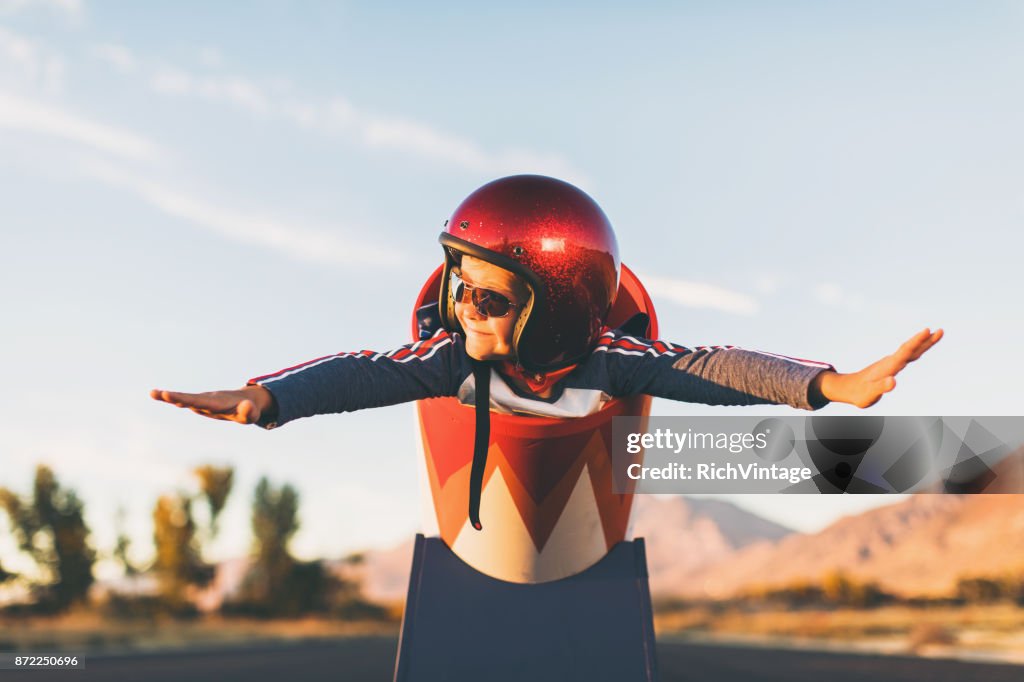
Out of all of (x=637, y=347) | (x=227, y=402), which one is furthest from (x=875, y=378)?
(x=227, y=402)

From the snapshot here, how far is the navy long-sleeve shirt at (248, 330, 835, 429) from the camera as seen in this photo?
12.1ft

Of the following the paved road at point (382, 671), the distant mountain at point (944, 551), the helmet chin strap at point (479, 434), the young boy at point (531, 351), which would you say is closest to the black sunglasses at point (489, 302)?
the young boy at point (531, 351)

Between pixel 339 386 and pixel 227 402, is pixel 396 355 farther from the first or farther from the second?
pixel 227 402

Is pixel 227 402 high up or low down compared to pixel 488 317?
down

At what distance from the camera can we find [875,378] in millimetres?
3330

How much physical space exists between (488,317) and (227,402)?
1.28m

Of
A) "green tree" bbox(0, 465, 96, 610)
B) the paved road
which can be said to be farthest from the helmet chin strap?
"green tree" bbox(0, 465, 96, 610)

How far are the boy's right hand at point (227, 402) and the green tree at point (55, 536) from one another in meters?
59.5

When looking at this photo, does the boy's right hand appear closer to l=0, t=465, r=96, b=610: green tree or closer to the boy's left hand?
the boy's left hand

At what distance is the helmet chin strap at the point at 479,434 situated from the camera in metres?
4.30

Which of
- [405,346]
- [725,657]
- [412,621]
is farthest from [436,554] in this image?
[725,657]

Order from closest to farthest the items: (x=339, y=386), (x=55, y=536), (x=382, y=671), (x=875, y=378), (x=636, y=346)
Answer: (x=875, y=378) < (x=339, y=386) < (x=636, y=346) < (x=382, y=671) < (x=55, y=536)

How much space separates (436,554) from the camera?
4.79 metres

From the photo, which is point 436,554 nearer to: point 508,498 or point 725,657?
point 508,498
